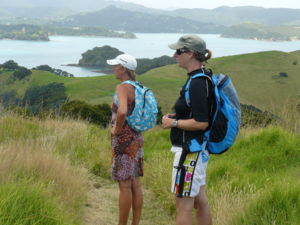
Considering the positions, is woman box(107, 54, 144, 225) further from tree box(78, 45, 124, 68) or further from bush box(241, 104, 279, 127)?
tree box(78, 45, 124, 68)

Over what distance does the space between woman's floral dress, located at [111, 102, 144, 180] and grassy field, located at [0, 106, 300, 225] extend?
59 centimetres

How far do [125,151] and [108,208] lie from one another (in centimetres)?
142

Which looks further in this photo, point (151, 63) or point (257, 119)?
point (151, 63)

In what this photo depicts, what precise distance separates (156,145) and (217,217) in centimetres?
445

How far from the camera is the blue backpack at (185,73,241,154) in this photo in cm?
277

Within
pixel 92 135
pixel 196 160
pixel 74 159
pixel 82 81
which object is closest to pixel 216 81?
pixel 196 160

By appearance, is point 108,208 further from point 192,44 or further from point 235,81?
point 235,81

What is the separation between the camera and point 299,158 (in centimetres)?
600

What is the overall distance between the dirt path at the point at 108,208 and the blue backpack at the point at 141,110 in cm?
129

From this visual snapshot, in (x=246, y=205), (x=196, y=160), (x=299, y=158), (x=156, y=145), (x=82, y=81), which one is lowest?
(x=82, y=81)

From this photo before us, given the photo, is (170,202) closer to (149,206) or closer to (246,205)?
(149,206)

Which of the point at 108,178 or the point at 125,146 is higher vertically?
the point at 125,146

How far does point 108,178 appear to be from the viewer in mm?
5855

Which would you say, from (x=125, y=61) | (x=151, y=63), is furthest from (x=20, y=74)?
(x=125, y=61)
